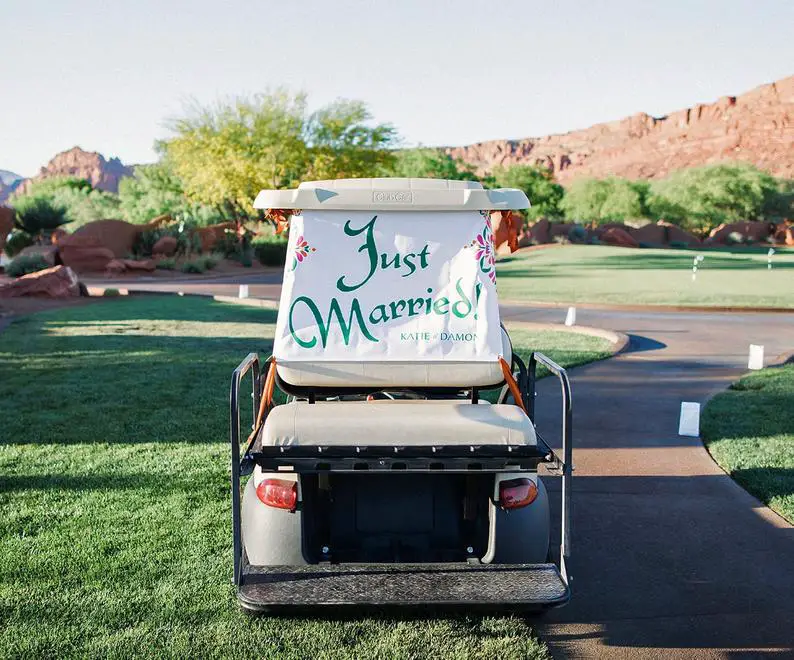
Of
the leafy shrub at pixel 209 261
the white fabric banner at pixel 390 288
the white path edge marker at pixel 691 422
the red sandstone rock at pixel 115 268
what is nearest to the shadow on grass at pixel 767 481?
the white path edge marker at pixel 691 422

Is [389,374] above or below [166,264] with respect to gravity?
above

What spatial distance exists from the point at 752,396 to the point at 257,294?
59.9 feet

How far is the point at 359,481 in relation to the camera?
4.06m

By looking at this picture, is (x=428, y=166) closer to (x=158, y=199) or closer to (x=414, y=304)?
(x=158, y=199)

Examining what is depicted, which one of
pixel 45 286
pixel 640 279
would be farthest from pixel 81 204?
pixel 640 279

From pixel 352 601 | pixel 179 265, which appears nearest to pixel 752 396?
pixel 352 601

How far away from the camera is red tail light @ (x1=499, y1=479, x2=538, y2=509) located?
392 centimetres

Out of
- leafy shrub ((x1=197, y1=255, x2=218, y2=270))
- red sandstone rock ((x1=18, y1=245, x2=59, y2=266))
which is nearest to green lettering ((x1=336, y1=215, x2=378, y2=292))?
leafy shrub ((x1=197, y1=255, x2=218, y2=270))

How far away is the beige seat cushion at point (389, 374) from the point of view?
408 centimetres

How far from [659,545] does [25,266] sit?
97.5 feet

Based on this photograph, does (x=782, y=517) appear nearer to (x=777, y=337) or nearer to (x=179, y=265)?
(x=777, y=337)

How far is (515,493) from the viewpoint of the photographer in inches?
155

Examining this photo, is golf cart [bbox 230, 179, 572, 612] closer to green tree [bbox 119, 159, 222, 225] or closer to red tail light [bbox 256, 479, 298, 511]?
red tail light [bbox 256, 479, 298, 511]

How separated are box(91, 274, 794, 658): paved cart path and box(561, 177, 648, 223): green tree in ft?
271
